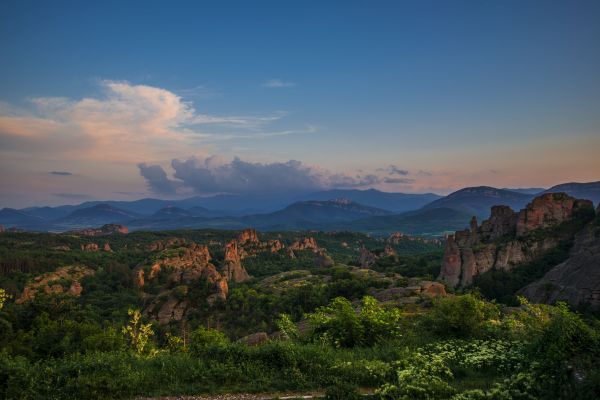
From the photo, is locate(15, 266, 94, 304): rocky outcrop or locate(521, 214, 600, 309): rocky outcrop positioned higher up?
locate(521, 214, 600, 309): rocky outcrop

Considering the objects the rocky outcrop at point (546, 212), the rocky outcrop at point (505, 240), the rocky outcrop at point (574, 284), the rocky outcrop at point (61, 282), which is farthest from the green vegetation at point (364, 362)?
the rocky outcrop at point (546, 212)

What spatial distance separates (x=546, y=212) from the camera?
107438 mm

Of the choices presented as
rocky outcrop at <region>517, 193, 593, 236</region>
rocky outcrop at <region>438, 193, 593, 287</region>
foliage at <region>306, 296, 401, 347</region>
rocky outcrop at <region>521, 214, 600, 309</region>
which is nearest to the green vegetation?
foliage at <region>306, 296, 401, 347</region>

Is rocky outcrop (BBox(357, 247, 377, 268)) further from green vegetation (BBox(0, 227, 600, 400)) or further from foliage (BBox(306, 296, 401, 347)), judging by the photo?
foliage (BBox(306, 296, 401, 347))

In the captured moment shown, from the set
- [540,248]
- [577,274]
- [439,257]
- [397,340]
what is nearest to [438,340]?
[397,340]

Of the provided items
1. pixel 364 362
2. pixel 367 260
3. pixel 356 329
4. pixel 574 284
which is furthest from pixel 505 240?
pixel 364 362

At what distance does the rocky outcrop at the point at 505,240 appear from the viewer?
9462 cm

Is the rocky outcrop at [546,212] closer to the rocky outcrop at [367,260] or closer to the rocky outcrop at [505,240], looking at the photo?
the rocky outcrop at [505,240]

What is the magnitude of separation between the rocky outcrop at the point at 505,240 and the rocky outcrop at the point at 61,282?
349ft

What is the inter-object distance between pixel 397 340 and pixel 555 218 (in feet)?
381

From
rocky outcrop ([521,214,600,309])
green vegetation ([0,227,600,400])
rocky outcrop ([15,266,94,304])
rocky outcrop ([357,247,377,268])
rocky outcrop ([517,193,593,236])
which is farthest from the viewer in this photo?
rocky outcrop ([357,247,377,268])

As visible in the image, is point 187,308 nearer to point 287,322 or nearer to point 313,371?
point 287,322

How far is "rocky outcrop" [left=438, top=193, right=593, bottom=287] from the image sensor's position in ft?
310

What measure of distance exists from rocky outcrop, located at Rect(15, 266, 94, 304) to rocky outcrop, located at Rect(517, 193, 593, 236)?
13403 cm
